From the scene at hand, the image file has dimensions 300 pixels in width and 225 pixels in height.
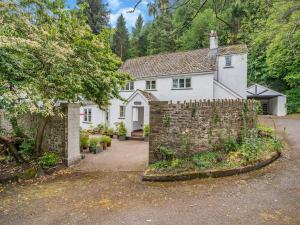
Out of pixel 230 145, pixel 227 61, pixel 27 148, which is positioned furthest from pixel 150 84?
pixel 27 148

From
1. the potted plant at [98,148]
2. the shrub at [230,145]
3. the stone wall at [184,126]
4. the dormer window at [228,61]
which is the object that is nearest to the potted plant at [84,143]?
the potted plant at [98,148]

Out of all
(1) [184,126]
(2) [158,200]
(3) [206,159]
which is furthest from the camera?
(1) [184,126]

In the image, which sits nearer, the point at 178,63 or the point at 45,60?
the point at 45,60

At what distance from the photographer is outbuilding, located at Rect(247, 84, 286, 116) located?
28.2m

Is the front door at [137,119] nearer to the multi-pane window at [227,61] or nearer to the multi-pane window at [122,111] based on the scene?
the multi-pane window at [122,111]

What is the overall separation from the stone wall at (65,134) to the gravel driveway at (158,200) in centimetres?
181

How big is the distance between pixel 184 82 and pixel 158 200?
14145 mm

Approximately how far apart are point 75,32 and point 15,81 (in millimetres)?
3314

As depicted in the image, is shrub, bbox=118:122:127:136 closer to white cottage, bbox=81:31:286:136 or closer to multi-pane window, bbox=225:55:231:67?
white cottage, bbox=81:31:286:136

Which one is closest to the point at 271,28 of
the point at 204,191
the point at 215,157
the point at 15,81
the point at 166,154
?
the point at 215,157

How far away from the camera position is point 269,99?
30672mm

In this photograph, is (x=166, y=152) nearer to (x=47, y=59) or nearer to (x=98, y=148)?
(x=47, y=59)

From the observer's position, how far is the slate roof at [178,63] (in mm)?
18547

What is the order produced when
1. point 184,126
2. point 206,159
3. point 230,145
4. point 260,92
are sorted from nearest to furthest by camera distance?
1. point 206,159
2. point 184,126
3. point 230,145
4. point 260,92
